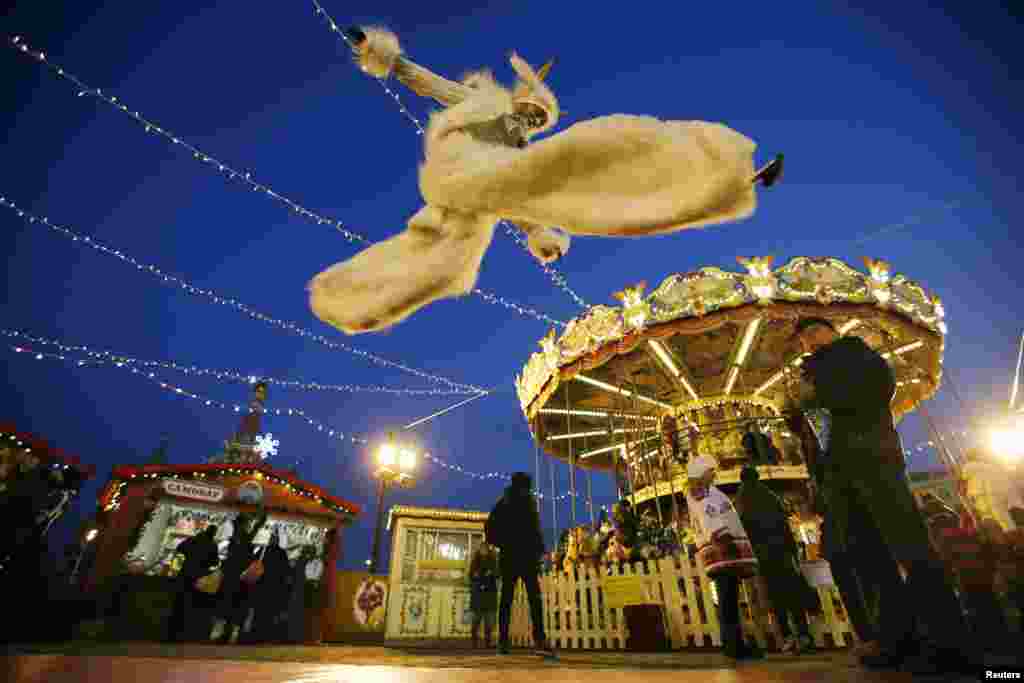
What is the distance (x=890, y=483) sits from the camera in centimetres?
209

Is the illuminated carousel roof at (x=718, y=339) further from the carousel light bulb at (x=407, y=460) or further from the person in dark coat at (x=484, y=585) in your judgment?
the carousel light bulb at (x=407, y=460)

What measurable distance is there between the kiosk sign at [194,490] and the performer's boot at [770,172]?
1720cm

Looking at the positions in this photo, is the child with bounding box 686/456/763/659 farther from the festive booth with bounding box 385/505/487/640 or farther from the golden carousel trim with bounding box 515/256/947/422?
the festive booth with bounding box 385/505/487/640

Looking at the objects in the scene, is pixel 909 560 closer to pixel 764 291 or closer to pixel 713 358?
pixel 764 291

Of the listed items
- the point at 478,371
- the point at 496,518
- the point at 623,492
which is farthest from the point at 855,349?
the point at 478,371

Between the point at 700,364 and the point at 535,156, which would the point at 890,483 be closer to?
the point at 535,156

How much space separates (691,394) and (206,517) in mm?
14675

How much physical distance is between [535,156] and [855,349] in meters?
2.07

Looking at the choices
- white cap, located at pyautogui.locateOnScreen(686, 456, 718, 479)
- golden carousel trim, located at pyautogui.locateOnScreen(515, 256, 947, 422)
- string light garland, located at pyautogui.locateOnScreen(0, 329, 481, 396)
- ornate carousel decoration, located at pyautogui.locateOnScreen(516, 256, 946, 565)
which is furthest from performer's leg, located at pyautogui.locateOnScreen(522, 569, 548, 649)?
string light garland, located at pyautogui.locateOnScreen(0, 329, 481, 396)

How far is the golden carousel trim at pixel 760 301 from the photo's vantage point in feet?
27.4

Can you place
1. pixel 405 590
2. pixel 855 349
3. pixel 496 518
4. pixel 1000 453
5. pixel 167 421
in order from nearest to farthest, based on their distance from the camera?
pixel 855 349
pixel 496 518
pixel 405 590
pixel 1000 453
pixel 167 421

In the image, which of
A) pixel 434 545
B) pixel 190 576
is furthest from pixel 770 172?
pixel 434 545

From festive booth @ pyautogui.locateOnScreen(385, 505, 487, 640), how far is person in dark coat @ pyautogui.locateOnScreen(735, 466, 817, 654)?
24.9 ft

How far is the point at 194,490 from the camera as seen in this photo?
14.2m
